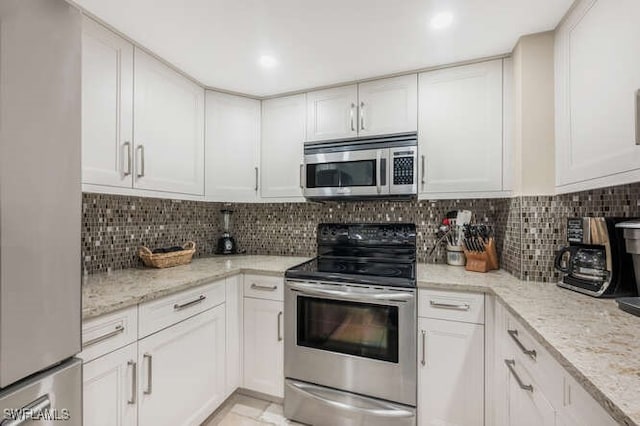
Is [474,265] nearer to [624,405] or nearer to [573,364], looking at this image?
[573,364]

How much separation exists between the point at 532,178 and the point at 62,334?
204 cm

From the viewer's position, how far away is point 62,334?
0.77 metres

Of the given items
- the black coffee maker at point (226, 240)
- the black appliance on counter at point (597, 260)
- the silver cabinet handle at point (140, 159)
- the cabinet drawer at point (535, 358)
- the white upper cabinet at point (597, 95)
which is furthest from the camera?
the black coffee maker at point (226, 240)

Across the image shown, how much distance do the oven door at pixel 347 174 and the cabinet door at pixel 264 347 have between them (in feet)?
2.73

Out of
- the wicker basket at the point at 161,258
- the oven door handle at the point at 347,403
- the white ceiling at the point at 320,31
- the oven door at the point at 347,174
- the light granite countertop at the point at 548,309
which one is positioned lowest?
the oven door handle at the point at 347,403

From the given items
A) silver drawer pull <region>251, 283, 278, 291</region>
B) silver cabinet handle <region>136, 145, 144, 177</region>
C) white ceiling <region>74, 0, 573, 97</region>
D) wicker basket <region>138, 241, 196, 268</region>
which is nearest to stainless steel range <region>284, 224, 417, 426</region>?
silver drawer pull <region>251, 283, 278, 291</region>

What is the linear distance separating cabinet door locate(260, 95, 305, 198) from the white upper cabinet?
60.2 inches

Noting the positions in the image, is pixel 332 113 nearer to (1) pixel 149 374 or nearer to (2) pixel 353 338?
(2) pixel 353 338

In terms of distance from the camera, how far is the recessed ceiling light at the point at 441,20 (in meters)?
1.39

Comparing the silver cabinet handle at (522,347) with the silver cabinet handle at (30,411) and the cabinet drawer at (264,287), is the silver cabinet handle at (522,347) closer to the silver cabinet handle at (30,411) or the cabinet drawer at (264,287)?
the cabinet drawer at (264,287)

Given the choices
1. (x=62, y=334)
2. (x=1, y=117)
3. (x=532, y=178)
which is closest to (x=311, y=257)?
(x=532, y=178)

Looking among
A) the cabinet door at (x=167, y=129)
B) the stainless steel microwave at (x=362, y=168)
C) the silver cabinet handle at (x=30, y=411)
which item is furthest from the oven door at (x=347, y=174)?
the silver cabinet handle at (x=30, y=411)

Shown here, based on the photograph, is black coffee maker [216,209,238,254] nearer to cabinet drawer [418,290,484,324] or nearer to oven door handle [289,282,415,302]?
oven door handle [289,282,415,302]

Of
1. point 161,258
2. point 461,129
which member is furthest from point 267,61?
point 161,258
